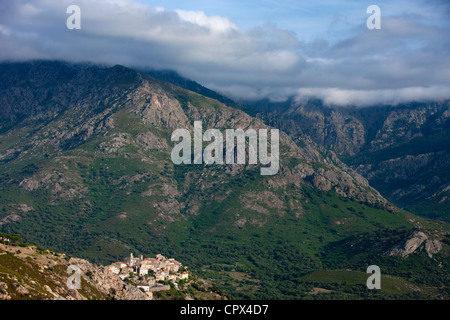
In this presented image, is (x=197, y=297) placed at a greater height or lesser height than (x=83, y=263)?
lesser

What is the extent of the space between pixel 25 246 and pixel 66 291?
115ft

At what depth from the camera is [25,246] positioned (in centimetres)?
16750

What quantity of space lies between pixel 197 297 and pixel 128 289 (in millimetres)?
30305
